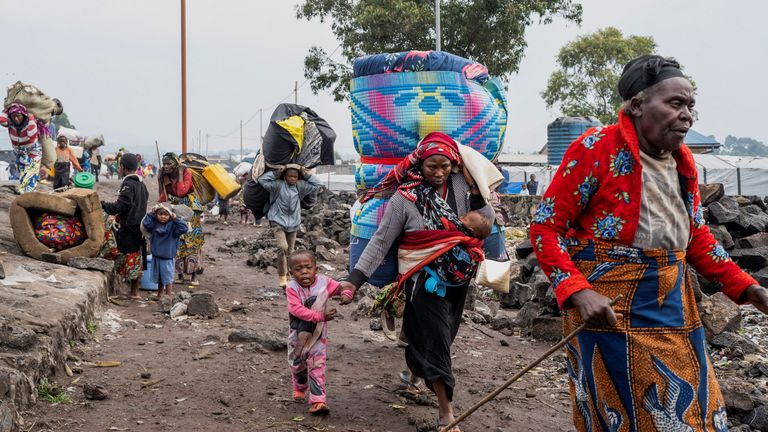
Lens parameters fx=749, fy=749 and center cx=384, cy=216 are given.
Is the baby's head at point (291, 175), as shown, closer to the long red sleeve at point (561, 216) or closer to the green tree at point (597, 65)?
the long red sleeve at point (561, 216)

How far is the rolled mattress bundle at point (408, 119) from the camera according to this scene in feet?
17.3

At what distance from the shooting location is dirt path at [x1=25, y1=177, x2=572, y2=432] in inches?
183

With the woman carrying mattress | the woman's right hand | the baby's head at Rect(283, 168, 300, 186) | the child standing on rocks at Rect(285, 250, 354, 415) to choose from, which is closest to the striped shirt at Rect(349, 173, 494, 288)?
the woman carrying mattress

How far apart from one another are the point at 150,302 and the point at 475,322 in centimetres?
371

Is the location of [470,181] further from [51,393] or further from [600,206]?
[51,393]

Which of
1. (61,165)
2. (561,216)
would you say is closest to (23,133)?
(61,165)

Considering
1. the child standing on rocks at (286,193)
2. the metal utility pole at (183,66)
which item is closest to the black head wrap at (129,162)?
the child standing on rocks at (286,193)

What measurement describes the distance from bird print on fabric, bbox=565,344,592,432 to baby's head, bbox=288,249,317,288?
6.64ft

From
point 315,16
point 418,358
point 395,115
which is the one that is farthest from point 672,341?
point 315,16

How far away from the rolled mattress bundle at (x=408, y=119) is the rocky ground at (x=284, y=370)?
1.18m

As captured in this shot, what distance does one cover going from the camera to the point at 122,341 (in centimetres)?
670

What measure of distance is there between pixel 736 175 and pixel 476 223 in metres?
26.1

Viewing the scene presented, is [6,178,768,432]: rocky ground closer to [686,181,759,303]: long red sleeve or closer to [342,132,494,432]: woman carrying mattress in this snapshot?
[342,132,494,432]: woman carrying mattress

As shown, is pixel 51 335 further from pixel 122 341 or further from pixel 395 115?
pixel 395 115
